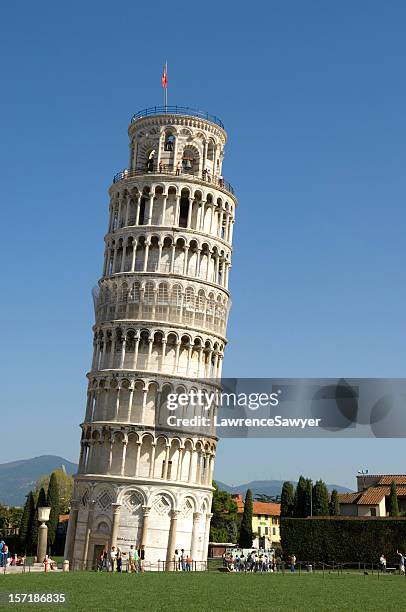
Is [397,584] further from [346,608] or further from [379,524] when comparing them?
[379,524]

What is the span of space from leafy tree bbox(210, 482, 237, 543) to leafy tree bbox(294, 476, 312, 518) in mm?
13001

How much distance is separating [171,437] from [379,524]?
17.6 metres

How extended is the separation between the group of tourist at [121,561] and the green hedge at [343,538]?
14545 mm

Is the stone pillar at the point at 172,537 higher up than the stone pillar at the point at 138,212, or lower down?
lower down

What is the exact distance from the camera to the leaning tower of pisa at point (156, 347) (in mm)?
54719

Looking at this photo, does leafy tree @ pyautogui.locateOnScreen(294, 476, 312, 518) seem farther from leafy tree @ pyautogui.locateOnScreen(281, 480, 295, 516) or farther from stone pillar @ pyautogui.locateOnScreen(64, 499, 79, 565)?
stone pillar @ pyautogui.locateOnScreen(64, 499, 79, 565)

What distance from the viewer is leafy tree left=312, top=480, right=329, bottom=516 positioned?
3108 inches

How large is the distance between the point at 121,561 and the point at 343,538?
1948 centimetres

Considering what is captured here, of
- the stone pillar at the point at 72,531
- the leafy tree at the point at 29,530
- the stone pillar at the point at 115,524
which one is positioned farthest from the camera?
the leafy tree at the point at 29,530

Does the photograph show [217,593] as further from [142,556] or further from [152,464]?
[152,464]

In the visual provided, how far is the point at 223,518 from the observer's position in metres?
95.1

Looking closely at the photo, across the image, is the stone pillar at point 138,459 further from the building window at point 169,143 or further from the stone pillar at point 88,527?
the building window at point 169,143

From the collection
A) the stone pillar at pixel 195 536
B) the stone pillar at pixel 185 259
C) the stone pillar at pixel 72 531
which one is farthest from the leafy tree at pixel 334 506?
the stone pillar at pixel 185 259

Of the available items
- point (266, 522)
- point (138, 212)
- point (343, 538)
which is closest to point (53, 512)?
point (343, 538)
